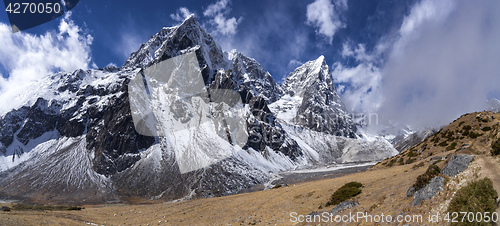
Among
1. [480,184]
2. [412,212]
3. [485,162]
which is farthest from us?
[485,162]

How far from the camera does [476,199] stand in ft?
34.2

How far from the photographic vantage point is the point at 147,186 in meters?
184

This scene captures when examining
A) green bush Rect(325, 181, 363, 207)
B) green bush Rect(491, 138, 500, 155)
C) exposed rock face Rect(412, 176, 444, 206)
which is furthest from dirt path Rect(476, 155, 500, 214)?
green bush Rect(325, 181, 363, 207)

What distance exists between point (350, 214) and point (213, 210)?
21252mm

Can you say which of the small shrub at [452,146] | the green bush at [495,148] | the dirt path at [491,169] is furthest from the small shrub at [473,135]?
the dirt path at [491,169]

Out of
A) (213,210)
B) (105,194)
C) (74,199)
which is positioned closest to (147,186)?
(105,194)

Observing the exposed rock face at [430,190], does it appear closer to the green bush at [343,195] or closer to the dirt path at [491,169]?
the dirt path at [491,169]

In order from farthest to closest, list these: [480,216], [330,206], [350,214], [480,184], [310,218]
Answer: [330,206]
[310,218]
[350,214]
[480,184]
[480,216]

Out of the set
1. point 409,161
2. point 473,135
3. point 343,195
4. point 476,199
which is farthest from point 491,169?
point 409,161

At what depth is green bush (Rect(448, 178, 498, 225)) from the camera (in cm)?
1001

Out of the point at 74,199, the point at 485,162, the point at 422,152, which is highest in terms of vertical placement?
the point at 422,152

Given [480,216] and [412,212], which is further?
[412,212]

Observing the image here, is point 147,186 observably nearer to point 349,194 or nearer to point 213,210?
point 213,210

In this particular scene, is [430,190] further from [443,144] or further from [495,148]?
[443,144]
